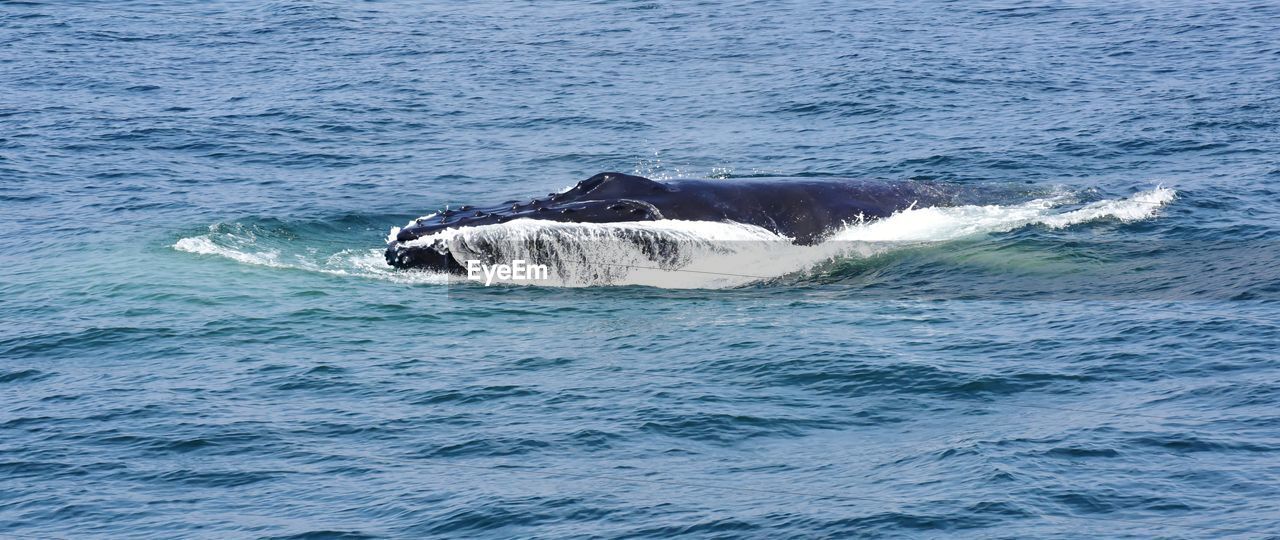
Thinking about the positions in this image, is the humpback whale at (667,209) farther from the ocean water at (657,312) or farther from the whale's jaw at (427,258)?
the ocean water at (657,312)

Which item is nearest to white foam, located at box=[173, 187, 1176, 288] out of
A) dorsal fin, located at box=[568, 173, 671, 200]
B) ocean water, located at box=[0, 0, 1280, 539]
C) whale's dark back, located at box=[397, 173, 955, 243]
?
ocean water, located at box=[0, 0, 1280, 539]

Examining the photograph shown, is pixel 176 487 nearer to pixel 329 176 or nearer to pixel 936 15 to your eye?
pixel 329 176

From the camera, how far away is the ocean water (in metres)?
17.7

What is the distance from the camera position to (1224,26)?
5156cm

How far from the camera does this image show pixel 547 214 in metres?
26.3

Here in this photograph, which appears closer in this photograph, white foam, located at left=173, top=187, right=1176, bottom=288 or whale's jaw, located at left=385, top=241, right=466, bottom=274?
white foam, located at left=173, top=187, right=1176, bottom=288

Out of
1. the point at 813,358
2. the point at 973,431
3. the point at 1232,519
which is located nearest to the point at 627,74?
the point at 813,358

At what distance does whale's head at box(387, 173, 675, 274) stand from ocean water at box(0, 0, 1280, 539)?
0.33 meters

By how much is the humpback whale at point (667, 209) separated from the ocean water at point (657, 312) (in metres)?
0.36

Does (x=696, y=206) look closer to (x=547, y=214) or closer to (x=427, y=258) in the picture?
(x=547, y=214)

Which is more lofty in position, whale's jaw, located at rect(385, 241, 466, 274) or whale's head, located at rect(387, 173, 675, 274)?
whale's head, located at rect(387, 173, 675, 274)

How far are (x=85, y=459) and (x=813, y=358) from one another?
9.76 metres

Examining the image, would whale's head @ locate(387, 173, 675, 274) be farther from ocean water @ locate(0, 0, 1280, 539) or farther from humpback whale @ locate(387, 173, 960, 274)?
ocean water @ locate(0, 0, 1280, 539)

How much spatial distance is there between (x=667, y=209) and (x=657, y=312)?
2403 millimetres
